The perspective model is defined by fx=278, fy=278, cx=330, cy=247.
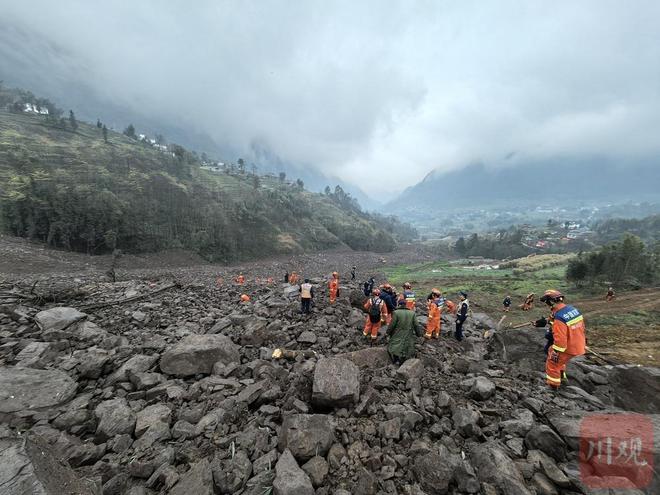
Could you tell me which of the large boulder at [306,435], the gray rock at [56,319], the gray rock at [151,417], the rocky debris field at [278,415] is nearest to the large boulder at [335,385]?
the rocky debris field at [278,415]

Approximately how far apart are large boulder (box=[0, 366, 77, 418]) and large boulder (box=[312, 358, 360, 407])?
187 inches

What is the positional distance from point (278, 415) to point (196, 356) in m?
2.76

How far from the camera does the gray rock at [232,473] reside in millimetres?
3738

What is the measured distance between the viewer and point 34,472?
10.6 ft

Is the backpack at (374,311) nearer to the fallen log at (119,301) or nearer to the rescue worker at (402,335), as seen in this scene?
the rescue worker at (402,335)

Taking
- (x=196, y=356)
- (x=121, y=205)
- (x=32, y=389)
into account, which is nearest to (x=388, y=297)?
(x=196, y=356)

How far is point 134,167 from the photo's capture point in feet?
225

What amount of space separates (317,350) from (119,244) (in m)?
46.0

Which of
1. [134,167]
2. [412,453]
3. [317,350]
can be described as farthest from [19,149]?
[412,453]

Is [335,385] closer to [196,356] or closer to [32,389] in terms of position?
[196,356]

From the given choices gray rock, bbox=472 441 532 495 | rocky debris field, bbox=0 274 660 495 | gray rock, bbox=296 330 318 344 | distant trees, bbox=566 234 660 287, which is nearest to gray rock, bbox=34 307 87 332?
rocky debris field, bbox=0 274 660 495

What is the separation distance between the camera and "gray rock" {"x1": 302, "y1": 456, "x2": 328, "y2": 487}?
12.5 feet

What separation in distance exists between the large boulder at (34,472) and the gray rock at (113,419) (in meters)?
0.74

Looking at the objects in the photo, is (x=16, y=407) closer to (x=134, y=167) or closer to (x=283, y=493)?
(x=283, y=493)
